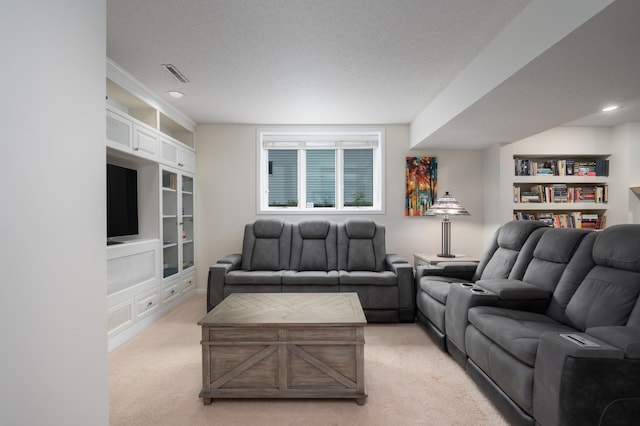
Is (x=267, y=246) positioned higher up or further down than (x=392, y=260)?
higher up

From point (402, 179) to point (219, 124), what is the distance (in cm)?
280

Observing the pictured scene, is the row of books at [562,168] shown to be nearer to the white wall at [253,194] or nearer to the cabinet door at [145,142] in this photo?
the white wall at [253,194]

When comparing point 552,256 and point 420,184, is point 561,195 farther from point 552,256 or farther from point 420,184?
point 552,256

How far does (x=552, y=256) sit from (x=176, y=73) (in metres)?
3.58

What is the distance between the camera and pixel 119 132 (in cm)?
289

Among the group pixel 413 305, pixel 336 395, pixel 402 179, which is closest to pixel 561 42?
pixel 336 395

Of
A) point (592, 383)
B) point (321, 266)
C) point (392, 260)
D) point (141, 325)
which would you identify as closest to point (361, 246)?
point (392, 260)

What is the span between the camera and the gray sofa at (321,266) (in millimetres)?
3533

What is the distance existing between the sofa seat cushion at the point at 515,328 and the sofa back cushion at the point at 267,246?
2429 millimetres

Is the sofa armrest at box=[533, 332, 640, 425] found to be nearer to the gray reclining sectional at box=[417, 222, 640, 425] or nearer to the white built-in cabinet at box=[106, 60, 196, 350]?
the gray reclining sectional at box=[417, 222, 640, 425]

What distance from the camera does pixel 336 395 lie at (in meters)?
2.02

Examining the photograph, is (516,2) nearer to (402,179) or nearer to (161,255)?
(402,179)

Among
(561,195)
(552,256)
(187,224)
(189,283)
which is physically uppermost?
(561,195)

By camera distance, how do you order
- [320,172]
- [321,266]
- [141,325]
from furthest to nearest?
1. [320,172]
2. [321,266]
3. [141,325]
